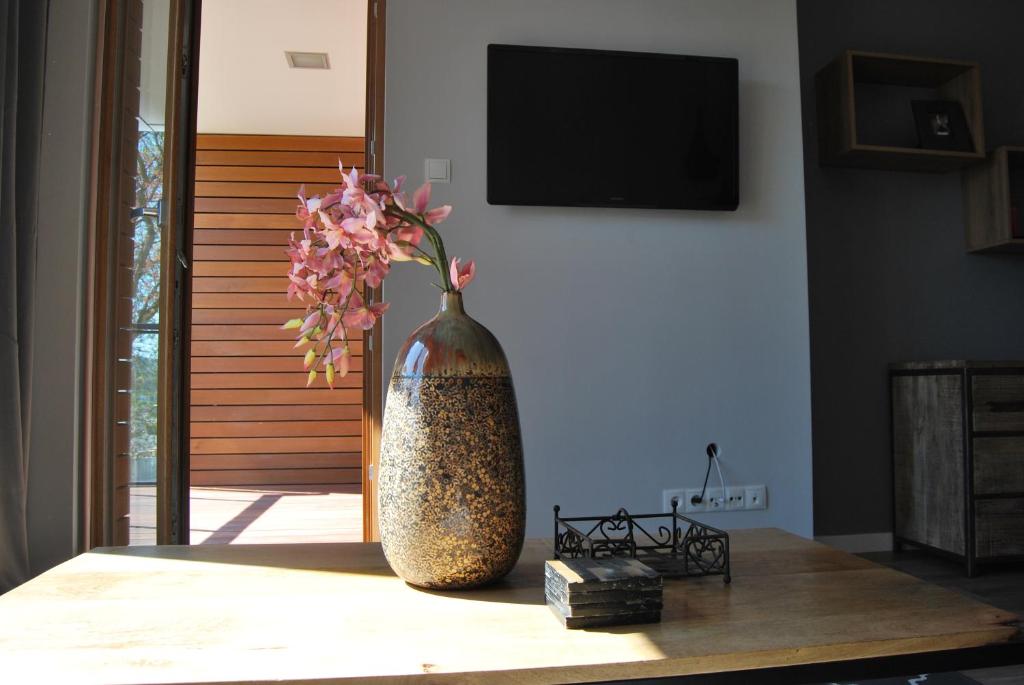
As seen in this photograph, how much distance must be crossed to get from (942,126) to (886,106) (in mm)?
251

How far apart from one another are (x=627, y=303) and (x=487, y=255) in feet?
1.70

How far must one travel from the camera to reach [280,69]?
4.67 metres

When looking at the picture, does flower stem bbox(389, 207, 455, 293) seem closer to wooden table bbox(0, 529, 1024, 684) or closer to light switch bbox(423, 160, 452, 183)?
wooden table bbox(0, 529, 1024, 684)

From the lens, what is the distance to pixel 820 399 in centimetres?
319

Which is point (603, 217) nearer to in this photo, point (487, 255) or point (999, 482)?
point (487, 255)

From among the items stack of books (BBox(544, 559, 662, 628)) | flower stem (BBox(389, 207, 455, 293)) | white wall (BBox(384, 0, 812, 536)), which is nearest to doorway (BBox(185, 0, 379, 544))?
white wall (BBox(384, 0, 812, 536))

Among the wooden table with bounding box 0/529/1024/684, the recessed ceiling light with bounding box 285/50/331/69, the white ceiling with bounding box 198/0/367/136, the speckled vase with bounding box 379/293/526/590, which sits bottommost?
the wooden table with bounding box 0/529/1024/684

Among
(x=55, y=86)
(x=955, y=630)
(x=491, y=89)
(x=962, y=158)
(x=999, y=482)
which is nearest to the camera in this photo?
(x=955, y=630)

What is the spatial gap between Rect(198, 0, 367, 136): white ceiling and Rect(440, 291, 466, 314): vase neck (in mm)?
3384

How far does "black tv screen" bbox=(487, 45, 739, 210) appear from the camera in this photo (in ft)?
8.23

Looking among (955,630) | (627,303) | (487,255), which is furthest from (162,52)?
(955,630)

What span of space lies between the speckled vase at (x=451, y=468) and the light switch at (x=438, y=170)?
5.34 ft

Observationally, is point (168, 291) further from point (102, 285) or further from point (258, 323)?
point (258, 323)

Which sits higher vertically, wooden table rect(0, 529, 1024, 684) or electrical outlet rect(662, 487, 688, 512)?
wooden table rect(0, 529, 1024, 684)
